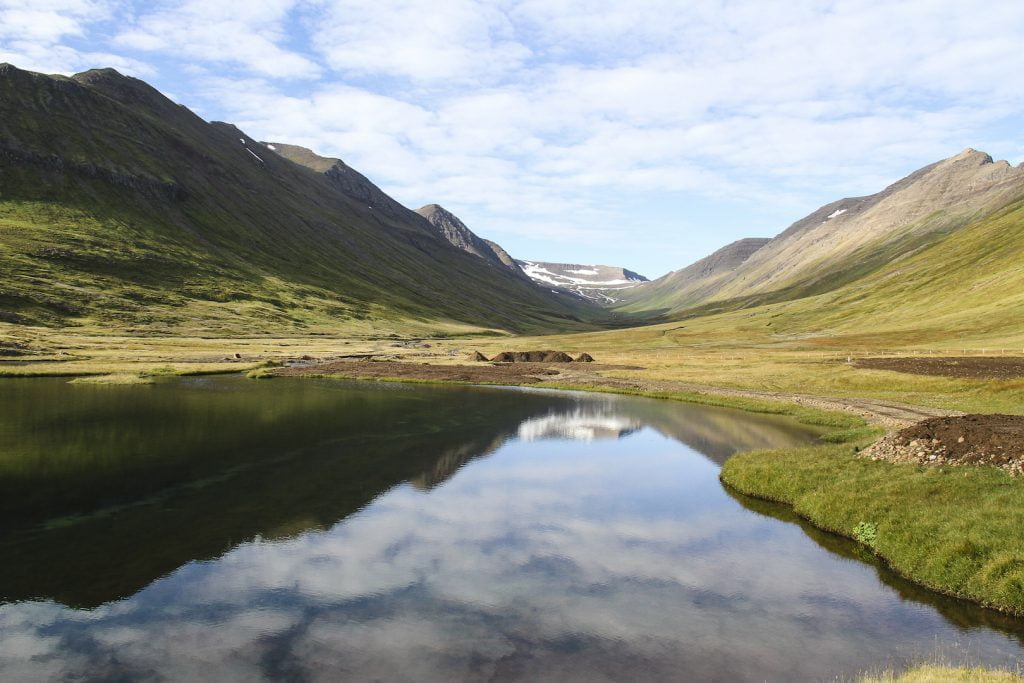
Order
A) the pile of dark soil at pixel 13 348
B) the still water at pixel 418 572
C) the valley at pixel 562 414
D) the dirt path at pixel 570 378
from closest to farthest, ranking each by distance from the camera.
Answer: the still water at pixel 418 572 < the valley at pixel 562 414 < the dirt path at pixel 570 378 < the pile of dark soil at pixel 13 348

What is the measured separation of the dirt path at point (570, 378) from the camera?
197 feet

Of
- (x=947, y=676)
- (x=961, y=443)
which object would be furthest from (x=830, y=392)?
(x=947, y=676)

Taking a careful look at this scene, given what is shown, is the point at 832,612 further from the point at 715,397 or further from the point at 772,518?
the point at 715,397

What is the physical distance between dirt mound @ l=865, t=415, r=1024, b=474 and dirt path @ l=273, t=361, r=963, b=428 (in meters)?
15.9

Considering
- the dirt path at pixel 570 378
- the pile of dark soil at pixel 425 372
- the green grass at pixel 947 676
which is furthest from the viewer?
the pile of dark soil at pixel 425 372

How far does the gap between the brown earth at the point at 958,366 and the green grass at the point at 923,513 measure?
48239 millimetres

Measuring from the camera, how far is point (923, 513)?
26.6m

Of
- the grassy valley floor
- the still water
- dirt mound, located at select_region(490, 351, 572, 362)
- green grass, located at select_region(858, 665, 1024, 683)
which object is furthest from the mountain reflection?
dirt mound, located at select_region(490, 351, 572, 362)

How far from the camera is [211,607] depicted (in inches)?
829

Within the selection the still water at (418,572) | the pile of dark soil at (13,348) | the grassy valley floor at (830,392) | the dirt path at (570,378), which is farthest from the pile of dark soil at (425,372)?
the still water at (418,572)

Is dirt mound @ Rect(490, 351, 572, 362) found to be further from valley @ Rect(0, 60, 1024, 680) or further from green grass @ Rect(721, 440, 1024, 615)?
green grass @ Rect(721, 440, 1024, 615)

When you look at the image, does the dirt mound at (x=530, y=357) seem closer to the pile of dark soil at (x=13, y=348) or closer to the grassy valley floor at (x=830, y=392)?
the grassy valley floor at (x=830, y=392)

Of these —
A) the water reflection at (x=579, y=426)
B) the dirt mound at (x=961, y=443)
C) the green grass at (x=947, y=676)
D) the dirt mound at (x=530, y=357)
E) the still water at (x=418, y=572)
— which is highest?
the dirt mound at (x=530, y=357)

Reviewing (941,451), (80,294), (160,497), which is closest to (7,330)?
(80,294)
